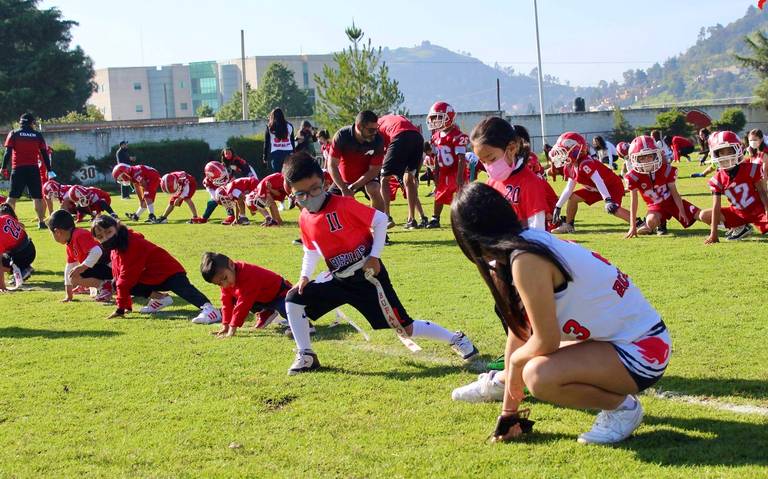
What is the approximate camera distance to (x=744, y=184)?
1127 cm

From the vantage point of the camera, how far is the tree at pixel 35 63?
55562mm

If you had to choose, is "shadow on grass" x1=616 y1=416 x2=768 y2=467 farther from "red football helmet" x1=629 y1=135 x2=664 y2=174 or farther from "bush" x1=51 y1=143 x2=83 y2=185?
"bush" x1=51 y1=143 x2=83 y2=185

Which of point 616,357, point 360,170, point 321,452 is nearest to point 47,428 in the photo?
point 321,452

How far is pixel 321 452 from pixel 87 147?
3918cm

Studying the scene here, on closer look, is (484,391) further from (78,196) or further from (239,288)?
(78,196)

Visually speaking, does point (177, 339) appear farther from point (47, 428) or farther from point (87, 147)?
point (87, 147)

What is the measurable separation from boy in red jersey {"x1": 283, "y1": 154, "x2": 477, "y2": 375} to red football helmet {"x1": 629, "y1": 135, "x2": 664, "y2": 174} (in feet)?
21.5

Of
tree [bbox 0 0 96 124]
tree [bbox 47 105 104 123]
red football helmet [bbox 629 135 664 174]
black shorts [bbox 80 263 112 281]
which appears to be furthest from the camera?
tree [bbox 47 105 104 123]

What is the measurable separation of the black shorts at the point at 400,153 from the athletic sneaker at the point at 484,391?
7393 mm

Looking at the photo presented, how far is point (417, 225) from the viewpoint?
1520cm

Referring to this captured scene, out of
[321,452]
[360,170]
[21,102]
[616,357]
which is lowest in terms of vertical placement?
[321,452]

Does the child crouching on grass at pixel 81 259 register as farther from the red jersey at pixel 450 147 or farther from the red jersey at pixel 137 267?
the red jersey at pixel 450 147

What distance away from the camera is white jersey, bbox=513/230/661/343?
4180mm

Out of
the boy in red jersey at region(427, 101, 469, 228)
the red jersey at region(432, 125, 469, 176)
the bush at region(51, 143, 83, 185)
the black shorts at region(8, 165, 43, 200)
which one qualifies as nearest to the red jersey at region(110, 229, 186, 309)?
the boy in red jersey at region(427, 101, 469, 228)
